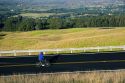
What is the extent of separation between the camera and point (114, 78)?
22203 mm

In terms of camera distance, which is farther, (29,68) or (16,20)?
(16,20)

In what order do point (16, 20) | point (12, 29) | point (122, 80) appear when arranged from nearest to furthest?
point (122, 80), point (12, 29), point (16, 20)

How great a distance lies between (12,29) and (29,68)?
358 ft

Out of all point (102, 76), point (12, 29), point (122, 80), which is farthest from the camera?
point (12, 29)

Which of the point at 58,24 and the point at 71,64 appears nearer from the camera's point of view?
the point at 71,64

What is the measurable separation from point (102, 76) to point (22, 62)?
1172cm

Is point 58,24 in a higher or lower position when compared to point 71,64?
lower

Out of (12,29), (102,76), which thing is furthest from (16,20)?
(102,76)

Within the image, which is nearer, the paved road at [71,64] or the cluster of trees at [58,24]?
the paved road at [71,64]

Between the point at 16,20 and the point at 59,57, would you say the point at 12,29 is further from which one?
the point at 59,57

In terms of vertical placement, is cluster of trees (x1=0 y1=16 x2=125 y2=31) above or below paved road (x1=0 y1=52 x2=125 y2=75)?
below

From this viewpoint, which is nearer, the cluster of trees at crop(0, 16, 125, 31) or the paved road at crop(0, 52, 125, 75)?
the paved road at crop(0, 52, 125, 75)

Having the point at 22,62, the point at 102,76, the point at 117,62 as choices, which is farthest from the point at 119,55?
the point at 102,76

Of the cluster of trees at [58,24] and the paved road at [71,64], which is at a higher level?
the paved road at [71,64]
